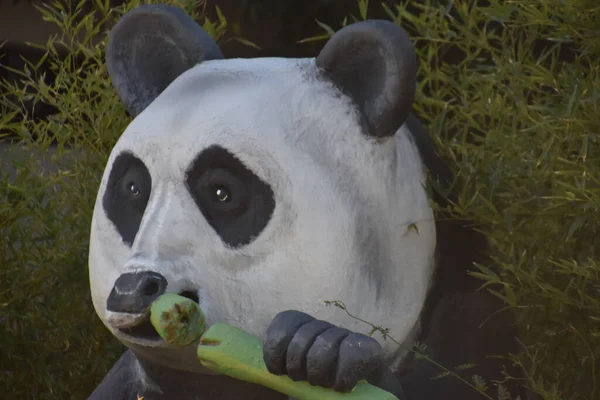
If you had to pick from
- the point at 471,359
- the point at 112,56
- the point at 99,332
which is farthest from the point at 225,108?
the point at 99,332

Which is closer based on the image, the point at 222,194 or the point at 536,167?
the point at 222,194

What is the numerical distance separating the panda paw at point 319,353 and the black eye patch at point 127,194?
15.8 inches

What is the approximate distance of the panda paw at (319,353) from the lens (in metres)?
1.72

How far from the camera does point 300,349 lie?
5.73 feet

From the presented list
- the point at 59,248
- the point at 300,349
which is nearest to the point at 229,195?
the point at 300,349

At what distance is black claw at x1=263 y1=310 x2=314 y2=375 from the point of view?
1.76 metres

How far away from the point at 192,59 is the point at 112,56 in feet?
0.60

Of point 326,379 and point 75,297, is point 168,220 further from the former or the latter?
point 75,297

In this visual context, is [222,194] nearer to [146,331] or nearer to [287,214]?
[287,214]

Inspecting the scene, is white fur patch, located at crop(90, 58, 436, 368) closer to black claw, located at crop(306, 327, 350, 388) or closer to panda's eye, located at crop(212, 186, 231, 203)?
panda's eye, located at crop(212, 186, 231, 203)

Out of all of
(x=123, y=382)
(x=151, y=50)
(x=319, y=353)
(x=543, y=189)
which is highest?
(x=151, y=50)

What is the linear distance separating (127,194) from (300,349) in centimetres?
53

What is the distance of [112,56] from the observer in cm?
228

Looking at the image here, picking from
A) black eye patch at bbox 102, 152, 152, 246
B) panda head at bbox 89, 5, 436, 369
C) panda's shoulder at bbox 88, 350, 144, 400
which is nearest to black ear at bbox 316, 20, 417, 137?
panda head at bbox 89, 5, 436, 369
